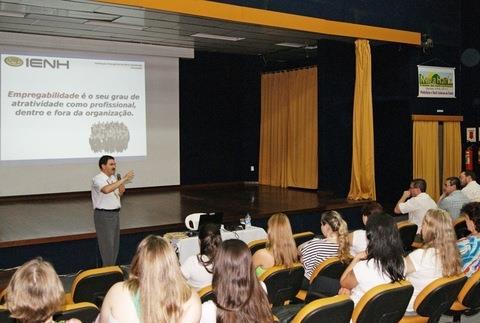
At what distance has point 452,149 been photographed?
35.9 feet

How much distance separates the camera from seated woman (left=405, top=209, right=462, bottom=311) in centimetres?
357

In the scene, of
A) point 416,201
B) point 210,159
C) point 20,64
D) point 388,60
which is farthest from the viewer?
point 210,159

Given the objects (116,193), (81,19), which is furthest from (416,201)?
(81,19)

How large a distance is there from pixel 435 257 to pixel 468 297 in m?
0.44

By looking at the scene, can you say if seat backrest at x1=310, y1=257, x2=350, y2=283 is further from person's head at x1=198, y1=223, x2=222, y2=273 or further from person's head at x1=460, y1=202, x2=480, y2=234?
person's head at x1=460, y1=202, x2=480, y2=234

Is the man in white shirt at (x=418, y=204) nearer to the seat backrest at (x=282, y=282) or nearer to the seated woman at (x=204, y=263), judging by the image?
the seat backrest at (x=282, y=282)

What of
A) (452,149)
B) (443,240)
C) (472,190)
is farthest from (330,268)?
(452,149)

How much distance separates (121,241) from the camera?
7098 mm

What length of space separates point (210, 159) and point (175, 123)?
1.46 metres

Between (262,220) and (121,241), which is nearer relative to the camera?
(121,241)

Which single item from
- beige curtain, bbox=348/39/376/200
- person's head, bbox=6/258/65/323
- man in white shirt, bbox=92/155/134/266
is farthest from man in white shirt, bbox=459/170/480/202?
person's head, bbox=6/258/65/323

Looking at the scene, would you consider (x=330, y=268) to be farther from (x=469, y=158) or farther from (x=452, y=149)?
(x=469, y=158)

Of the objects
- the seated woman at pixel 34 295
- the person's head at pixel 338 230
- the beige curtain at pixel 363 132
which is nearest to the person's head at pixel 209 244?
the person's head at pixel 338 230

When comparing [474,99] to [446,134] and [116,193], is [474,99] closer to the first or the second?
[446,134]
